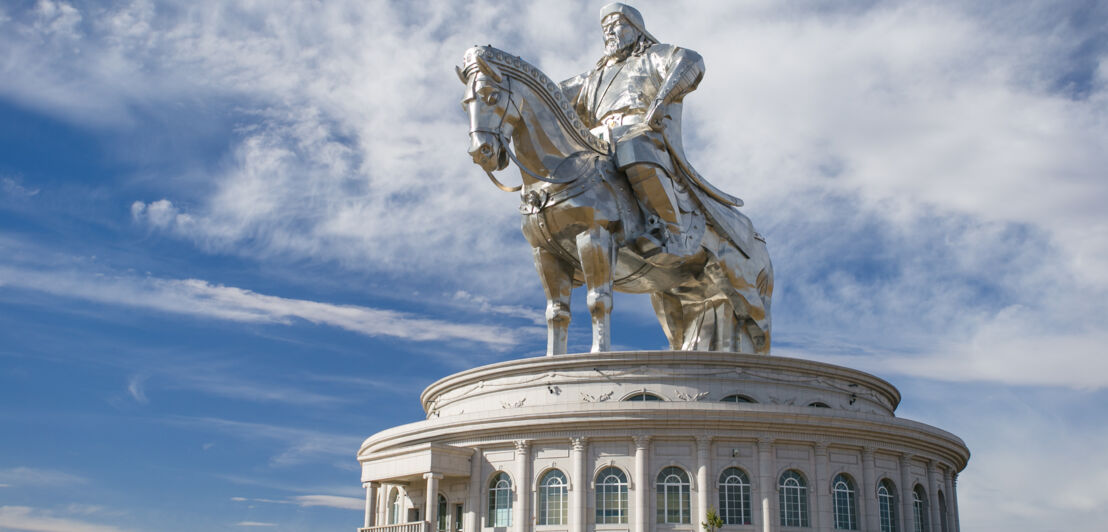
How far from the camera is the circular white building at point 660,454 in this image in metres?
20.5

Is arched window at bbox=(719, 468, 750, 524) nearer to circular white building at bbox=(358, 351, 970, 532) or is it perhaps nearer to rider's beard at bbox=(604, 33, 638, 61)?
circular white building at bbox=(358, 351, 970, 532)

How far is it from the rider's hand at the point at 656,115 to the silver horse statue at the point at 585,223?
121 centimetres

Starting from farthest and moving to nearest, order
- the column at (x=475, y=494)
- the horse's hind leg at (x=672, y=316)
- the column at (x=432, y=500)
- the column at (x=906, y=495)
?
the horse's hind leg at (x=672, y=316) < the column at (x=906, y=495) < the column at (x=475, y=494) < the column at (x=432, y=500)

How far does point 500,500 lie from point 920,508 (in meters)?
8.91

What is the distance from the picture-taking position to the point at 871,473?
21500 millimetres

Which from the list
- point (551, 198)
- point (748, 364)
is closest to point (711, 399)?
point (748, 364)

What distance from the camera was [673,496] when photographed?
2050 cm

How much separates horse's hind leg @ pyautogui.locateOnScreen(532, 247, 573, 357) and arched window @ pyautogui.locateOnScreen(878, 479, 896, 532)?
714 cm

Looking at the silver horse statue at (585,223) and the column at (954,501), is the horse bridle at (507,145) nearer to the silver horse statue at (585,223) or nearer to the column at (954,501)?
the silver horse statue at (585,223)

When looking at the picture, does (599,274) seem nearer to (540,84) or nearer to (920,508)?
(540,84)

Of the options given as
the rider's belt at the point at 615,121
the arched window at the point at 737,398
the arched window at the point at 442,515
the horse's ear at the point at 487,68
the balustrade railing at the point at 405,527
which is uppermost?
the rider's belt at the point at 615,121

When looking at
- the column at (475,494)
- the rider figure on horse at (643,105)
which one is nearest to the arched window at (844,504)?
the rider figure on horse at (643,105)

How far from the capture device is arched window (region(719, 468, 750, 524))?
67.1 ft

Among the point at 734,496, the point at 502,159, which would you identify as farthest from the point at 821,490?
the point at 502,159
